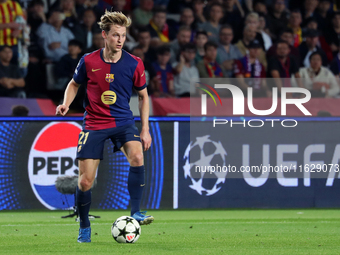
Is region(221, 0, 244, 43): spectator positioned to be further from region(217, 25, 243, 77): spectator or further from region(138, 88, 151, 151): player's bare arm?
region(138, 88, 151, 151): player's bare arm

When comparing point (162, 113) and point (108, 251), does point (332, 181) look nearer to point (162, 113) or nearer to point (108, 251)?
point (162, 113)

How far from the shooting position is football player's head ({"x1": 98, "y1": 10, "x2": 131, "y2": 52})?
5.66 metres

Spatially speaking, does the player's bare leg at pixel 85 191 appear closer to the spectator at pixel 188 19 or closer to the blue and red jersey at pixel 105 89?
the blue and red jersey at pixel 105 89

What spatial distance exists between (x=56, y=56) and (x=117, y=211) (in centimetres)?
385

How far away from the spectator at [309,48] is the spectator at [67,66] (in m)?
5.03

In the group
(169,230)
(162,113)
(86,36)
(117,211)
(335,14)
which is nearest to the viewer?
(169,230)

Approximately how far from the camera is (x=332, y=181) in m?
10.0

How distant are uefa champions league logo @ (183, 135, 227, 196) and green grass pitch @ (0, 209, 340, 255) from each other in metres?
0.39

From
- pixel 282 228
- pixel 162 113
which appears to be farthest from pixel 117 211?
pixel 282 228

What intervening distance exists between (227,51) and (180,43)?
1.04 meters

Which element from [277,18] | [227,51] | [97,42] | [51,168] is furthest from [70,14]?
[277,18]

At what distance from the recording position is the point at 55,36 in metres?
12.2

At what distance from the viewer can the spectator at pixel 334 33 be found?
14469 millimetres

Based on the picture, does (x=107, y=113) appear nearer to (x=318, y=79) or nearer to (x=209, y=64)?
(x=209, y=64)
